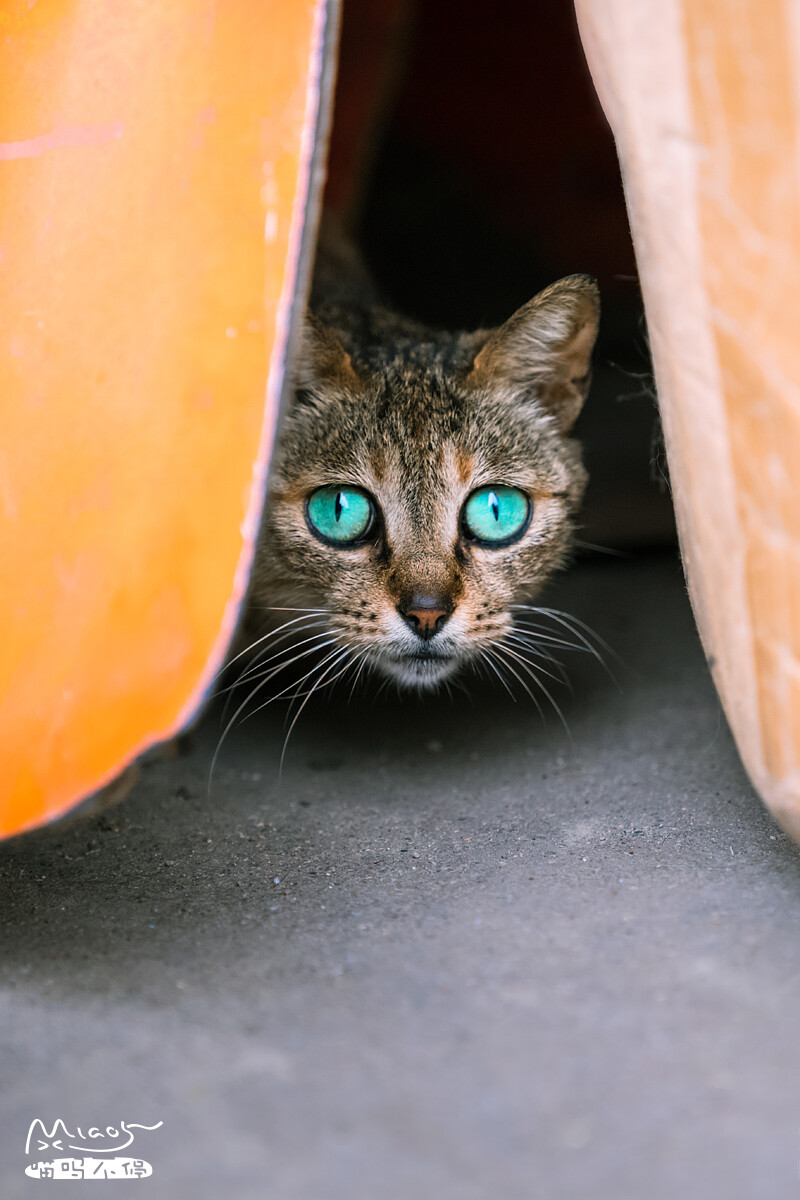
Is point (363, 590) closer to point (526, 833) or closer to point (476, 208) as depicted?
point (526, 833)

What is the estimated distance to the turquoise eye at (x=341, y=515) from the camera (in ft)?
4.85

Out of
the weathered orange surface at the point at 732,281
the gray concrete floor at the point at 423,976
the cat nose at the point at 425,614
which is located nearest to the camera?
the gray concrete floor at the point at 423,976

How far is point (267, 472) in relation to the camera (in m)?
0.89

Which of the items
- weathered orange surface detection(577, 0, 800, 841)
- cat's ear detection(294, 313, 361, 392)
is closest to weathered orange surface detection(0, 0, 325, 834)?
weathered orange surface detection(577, 0, 800, 841)

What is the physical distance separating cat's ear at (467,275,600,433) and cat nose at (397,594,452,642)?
43 centimetres

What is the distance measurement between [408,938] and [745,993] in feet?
1.16

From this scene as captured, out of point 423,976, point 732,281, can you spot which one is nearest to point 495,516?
point 732,281

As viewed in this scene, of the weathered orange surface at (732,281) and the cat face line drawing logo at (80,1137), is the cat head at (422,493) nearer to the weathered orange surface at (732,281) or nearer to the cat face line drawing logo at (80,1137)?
the weathered orange surface at (732,281)

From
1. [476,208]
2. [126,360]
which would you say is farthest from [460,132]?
[126,360]

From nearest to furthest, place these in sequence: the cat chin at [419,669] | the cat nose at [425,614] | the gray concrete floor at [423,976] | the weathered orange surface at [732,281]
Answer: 1. the gray concrete floor at [423,976]
2. the weathered orange surface at [732,281]
3. the cat nose at [425,614]
4. the cat chin at [419,669]

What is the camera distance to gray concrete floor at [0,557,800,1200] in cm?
73

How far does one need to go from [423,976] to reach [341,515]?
0.75m

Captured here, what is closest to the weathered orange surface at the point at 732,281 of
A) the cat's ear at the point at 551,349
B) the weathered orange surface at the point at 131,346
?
the weathered orange surface at the point at 131,346

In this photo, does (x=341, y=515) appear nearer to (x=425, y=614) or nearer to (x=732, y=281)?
(x=425, y=614)
